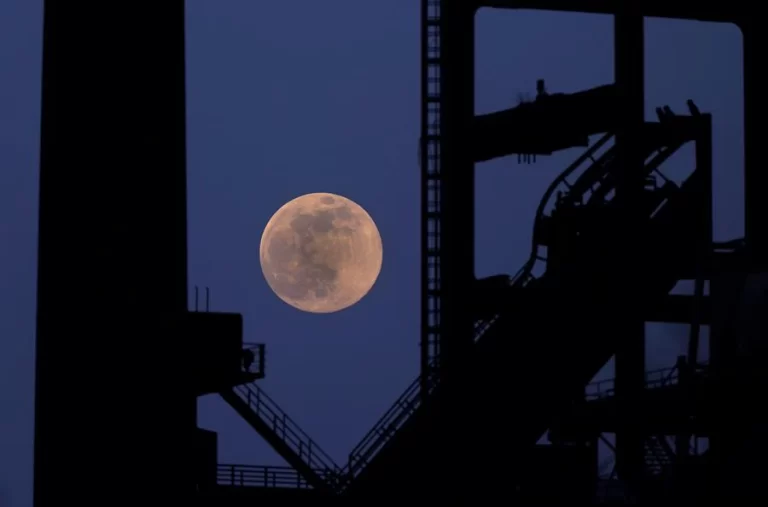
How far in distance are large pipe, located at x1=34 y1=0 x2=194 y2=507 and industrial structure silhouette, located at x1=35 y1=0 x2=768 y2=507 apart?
0.03 m

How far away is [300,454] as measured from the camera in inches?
1374

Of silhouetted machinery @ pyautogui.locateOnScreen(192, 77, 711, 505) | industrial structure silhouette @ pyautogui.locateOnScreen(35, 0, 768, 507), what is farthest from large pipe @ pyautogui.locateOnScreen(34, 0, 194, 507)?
silhouetted machinery @ pyautogui.locateOnScreen(192, 77, 711, 505)

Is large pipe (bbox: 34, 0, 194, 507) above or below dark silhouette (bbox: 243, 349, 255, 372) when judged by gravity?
above

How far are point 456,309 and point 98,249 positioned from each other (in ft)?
50.9

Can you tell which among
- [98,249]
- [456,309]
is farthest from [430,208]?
[98,249]

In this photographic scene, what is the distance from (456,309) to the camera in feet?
103

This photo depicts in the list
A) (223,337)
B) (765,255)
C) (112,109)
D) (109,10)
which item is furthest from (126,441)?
(765,255)

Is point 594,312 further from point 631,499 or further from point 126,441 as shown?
point 126,441

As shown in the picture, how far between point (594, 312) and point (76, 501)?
15.8m

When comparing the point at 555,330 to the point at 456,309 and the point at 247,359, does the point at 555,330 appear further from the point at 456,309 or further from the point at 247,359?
the point at 247,359

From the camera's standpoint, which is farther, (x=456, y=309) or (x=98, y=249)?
(x=456, y=309)

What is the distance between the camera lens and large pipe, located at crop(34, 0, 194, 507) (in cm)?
1686

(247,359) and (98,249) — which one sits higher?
(98,249)

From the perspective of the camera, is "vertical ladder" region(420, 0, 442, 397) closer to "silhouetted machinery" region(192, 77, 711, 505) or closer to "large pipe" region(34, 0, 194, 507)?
"silhouetted machinery" region(192, 77, 711, 505)
